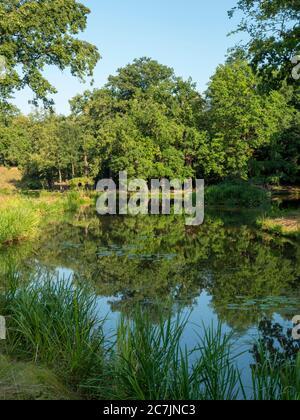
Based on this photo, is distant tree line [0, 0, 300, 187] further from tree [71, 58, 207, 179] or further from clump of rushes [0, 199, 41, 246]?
clump of rushes [0, 199, 41, 246]

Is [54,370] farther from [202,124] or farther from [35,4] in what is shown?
[202,124]

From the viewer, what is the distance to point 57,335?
648 cm

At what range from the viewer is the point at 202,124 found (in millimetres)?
52656

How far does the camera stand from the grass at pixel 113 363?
4.92m

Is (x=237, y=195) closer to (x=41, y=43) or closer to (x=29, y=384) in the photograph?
(x=41, y=43)

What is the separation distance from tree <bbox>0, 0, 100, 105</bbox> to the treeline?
462 centimetres

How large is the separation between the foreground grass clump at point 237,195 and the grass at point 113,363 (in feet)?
98.3

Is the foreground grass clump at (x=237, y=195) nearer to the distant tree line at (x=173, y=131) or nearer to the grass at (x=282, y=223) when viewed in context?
the distant tree line at (x=173, y=131)

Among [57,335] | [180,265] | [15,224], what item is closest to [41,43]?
[15,224]

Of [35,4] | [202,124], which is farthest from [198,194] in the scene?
[35,4]

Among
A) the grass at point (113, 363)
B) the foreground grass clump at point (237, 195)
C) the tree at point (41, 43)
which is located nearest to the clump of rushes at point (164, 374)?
the grass at point (113, 363)

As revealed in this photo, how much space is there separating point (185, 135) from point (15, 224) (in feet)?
116

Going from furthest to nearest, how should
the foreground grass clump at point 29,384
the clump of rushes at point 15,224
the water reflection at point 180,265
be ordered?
the clump of rushes at point 15,224 → the water reflection at point 180,265 → the foreground grass clump at point 29,384

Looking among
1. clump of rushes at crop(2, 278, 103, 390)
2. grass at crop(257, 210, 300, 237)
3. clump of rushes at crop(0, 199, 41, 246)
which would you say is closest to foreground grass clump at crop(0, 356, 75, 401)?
clump of rushes at crop(2, 278, 103, 390)
